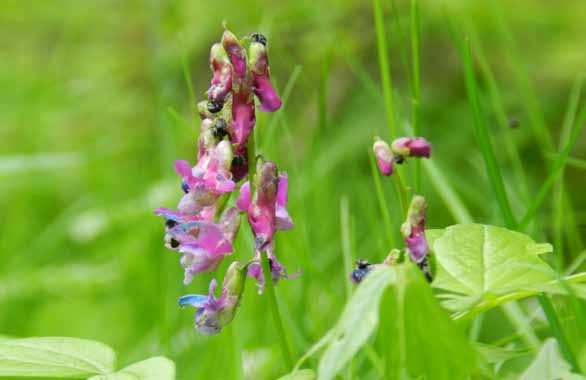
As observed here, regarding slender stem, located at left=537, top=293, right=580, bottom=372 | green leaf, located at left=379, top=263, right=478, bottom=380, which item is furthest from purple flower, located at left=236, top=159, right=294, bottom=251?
slender stem, located at left=537, top=293, right=580, bottom=372

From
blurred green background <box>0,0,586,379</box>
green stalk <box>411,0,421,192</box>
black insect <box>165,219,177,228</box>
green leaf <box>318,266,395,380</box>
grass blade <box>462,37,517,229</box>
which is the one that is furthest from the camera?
blurred green background <box>0,0,586,379</box>

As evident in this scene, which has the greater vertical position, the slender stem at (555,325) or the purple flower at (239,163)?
the purple flower at (239,163)

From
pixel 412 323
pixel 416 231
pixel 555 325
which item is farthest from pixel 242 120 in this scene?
pixel 555 325

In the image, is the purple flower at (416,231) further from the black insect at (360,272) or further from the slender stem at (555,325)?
the slender stem at (555,325)

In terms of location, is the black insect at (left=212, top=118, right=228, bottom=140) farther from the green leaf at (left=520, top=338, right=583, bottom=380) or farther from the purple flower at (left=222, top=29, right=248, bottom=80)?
the green leaf at (left=520, top=338, right=583, bottom=380)

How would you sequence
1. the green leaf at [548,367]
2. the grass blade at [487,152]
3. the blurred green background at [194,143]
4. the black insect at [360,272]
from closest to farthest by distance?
the green leaf at [548,367]
the black insect at [360,272]
the grass blade at [487,152]
the blurred green background at [194,143]

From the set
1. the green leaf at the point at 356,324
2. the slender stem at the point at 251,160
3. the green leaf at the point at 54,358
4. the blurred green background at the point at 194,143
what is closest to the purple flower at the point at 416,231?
the green leaf at the point at 356,324

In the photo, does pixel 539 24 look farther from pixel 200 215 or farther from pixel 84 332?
pixel 200 215
